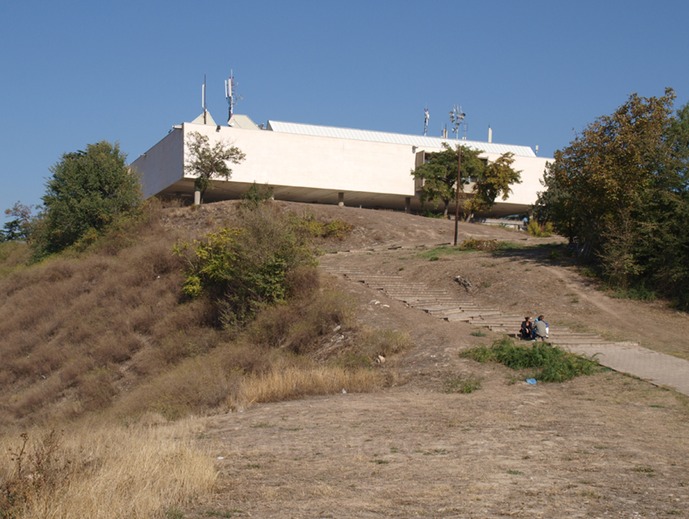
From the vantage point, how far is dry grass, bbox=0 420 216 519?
639 cm

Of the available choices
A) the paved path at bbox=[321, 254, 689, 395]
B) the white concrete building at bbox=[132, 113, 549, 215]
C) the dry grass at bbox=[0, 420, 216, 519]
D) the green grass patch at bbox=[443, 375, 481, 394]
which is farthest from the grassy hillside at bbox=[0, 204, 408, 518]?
the white concrete building at bbox=[132, 113, 549, 215]

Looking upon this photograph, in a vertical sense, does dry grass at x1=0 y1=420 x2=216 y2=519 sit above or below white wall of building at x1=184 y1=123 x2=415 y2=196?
below

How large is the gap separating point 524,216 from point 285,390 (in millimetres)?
53748

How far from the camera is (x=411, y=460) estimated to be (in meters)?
9.27

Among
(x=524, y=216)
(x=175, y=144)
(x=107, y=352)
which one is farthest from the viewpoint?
(x=524, y=216)

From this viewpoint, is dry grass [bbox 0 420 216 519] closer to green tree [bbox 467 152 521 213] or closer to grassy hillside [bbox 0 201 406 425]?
grassy hillside [bbox 0 201 406 425]

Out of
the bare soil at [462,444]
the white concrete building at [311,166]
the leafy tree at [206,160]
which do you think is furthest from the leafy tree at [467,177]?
the bare soil at [462,444]

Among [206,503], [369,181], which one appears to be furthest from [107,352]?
[369,181]

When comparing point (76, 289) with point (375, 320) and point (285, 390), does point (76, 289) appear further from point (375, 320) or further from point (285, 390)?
point (285, 390)

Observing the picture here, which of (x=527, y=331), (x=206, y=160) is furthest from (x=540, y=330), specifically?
(x=206, y=160)

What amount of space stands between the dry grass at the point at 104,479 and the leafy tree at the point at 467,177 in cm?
4702

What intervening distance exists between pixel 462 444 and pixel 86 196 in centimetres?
3811

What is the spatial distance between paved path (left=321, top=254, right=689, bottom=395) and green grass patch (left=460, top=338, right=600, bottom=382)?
84 cm

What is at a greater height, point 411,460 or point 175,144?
point 175,144
